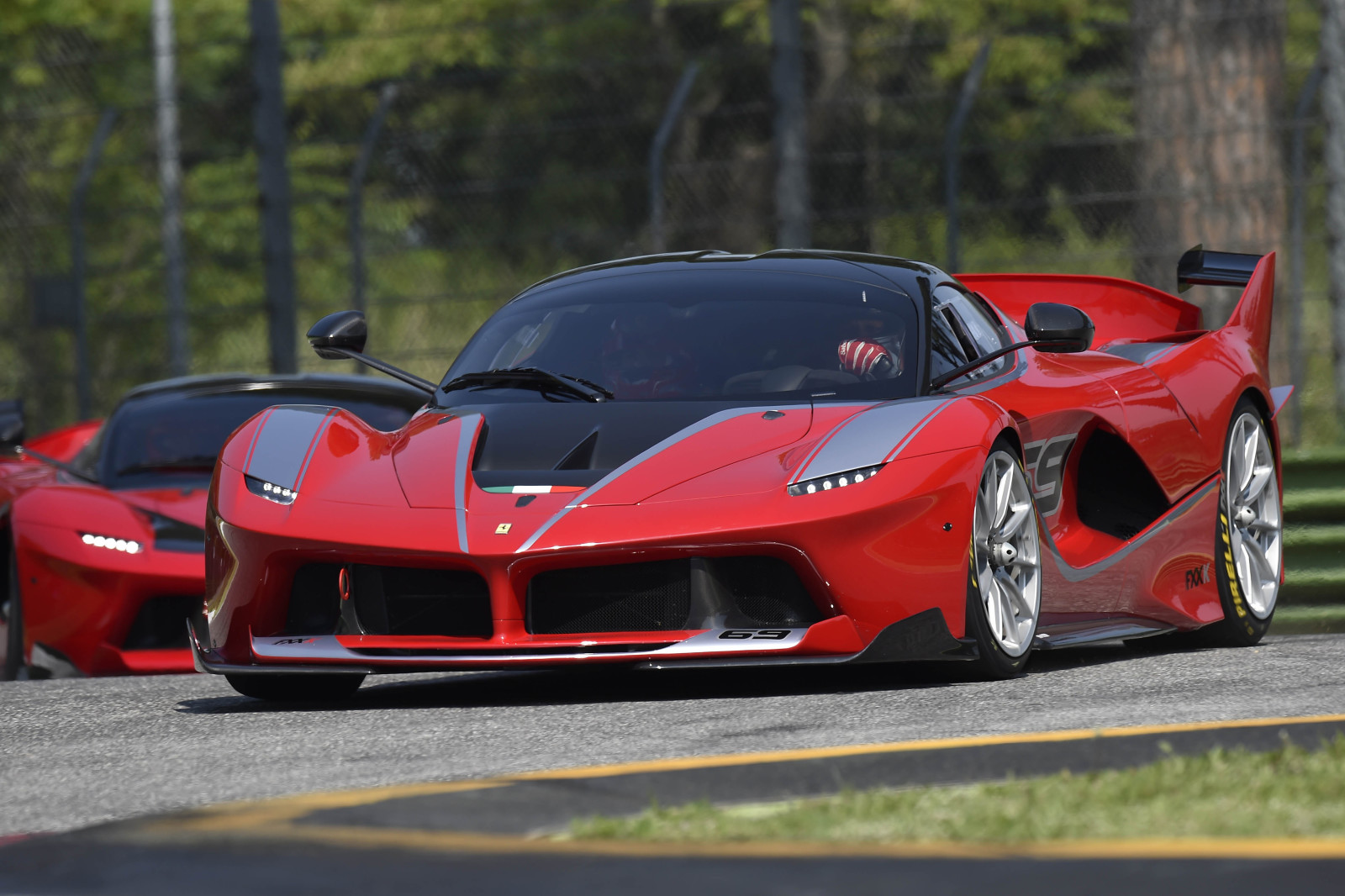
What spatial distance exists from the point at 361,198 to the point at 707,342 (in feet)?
22.0

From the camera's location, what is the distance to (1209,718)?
5023 mm

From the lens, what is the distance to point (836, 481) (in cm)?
576

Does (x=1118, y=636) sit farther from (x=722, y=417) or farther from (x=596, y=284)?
(x=596, y=284)

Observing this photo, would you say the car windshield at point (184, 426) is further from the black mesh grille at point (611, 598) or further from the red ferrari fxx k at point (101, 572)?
the black mesh grille at point (611, 598)

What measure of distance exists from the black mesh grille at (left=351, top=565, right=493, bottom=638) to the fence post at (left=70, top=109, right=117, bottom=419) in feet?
26.6

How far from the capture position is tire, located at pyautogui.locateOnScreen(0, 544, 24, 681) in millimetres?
8305

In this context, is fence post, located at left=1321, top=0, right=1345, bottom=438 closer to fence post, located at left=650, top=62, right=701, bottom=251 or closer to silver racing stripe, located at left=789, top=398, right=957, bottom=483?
fence post, located at left=650, top=62, right=701, bottom=251

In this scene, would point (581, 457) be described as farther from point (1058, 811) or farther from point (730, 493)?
point (1058, 811)

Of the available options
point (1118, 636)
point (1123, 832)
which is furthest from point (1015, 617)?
point (1123, 832)

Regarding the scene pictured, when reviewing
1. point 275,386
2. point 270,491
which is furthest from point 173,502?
point 270,491

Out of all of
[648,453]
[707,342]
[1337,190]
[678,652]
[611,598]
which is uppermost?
[1337,190]

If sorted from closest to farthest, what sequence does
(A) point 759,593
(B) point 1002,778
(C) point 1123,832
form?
(C) point 1123,832
(B) point 1002,778
(A) point 759,593

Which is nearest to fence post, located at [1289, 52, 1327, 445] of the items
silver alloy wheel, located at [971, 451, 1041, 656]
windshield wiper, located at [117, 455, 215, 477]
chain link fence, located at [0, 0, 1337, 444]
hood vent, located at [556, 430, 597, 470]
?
chain link fence, located at [0, 0, 1337, 444]

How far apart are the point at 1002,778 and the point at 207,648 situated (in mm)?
2970
